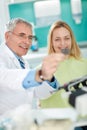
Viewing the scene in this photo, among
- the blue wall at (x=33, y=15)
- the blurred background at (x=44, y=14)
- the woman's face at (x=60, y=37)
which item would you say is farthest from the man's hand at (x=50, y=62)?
the blue wall at (x=33, y=15)

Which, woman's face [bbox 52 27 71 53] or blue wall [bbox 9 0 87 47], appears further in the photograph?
blue wall [bbox 9 0 87 47]

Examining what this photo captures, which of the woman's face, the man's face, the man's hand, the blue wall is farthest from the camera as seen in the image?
the blue wall

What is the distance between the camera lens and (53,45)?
81.7 inches

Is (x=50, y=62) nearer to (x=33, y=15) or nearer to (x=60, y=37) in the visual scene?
(x=60, y=37)

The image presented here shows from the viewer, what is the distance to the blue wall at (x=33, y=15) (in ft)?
9.37

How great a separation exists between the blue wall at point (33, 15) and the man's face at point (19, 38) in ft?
3.79

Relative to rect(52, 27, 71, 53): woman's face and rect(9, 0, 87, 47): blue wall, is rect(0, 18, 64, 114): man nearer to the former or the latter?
rect(52, 27, 71, 53): woman's face

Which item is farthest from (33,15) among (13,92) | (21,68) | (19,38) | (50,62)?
(50,62)

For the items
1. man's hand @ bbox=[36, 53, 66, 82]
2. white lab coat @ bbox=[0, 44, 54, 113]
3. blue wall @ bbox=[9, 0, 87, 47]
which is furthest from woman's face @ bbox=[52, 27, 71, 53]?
man's hand @ bbox=[36, 53, 66, 82]

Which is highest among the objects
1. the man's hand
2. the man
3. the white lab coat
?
the man's hand

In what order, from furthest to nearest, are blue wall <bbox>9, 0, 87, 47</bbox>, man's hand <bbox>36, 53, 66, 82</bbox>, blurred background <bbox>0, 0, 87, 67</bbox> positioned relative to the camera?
→ blue wall <bbox>9, 0, 87, 47</bbox>
blurred background <bbox>0, 0, 87, 67</bbox>
man's hand <bbox>36, 53, 66, 82</bbox>

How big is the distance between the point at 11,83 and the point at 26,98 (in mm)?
521

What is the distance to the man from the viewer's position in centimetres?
76

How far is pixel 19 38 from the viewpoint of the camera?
1.75 m
